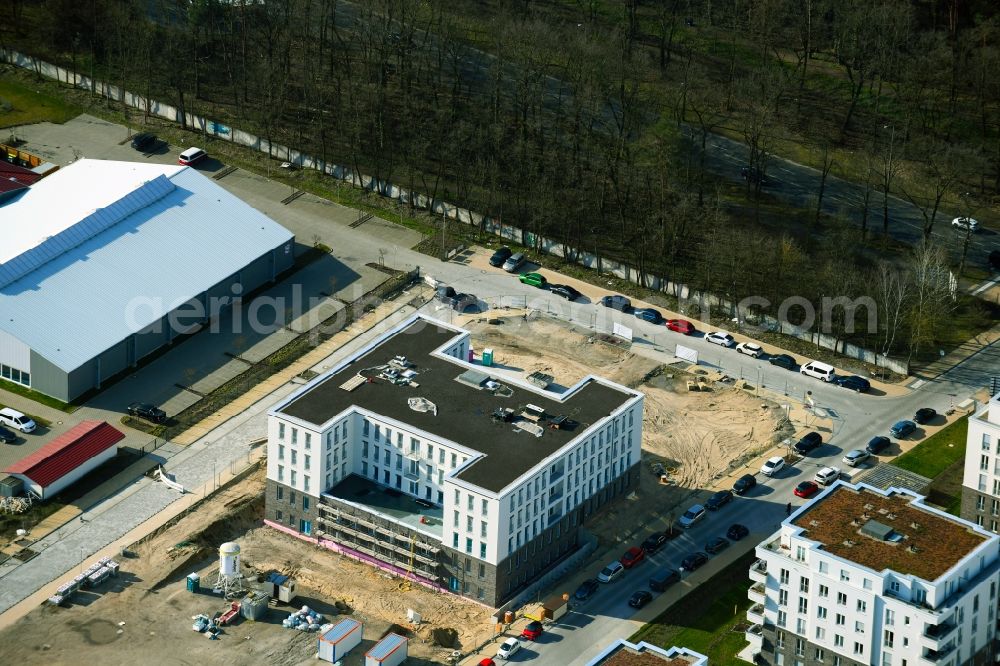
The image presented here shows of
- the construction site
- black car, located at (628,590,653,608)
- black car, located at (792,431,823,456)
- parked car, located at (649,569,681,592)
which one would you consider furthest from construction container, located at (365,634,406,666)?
black car, located at (792,431,823,456)

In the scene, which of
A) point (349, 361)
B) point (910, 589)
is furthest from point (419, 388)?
point (910, 589)

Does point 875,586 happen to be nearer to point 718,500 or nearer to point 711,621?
point 711,621

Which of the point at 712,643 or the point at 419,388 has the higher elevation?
the point at 419,388

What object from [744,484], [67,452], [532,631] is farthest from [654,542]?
[67,452]

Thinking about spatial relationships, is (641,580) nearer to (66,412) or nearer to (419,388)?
(419,388)

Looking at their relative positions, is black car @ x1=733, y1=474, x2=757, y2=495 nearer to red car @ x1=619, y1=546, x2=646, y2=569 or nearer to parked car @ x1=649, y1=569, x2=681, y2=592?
red car @ x1=619, y1=546, x2=646, y2=569

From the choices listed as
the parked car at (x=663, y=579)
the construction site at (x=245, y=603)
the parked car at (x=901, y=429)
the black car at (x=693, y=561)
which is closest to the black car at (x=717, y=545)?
the black car at (x=693, y=561)

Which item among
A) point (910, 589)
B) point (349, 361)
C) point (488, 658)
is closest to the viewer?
point (910, 589)
